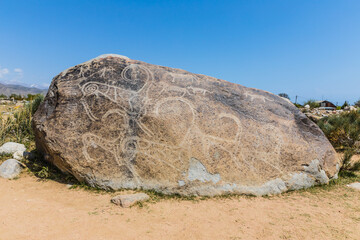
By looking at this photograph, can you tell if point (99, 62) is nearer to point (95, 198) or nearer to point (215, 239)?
point (95, 198)

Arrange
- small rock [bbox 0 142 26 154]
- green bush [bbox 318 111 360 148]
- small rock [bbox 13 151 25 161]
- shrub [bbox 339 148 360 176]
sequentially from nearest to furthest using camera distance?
small rock [bbox 13 151 25 161]
shrub [bbox 339 148 360 176]
small rock [bbox 0 142 26 154]
green bush [bbox 318 111 360 148]

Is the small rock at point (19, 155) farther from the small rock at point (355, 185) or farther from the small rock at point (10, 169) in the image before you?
the small rock at point (355, 185)

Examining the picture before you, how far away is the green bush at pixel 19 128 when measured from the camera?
7.46 meters

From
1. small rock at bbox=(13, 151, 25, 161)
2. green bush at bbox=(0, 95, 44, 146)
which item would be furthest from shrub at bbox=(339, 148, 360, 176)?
green bush at bbox=(0, 95, 44, 146)

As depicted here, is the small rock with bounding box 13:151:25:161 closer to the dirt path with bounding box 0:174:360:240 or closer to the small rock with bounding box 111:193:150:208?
the dirt path with bounding box 0:174:360:240

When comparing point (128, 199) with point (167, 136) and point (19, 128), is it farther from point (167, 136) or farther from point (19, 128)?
point (19, 128)

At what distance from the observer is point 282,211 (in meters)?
3.97

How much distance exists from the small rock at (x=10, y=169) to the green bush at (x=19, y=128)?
2253 millimetres

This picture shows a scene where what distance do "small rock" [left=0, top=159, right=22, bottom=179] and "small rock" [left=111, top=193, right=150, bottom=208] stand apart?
9.08ft

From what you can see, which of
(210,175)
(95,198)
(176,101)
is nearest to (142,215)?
(95,198)

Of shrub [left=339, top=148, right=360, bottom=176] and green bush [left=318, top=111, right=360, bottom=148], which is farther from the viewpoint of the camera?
green bush [left=318, top=111, right=360, bottom=148]

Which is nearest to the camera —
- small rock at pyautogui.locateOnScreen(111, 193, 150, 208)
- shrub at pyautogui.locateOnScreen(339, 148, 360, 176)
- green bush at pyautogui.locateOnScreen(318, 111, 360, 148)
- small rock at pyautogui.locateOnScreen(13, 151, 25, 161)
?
small rock at pyautogui.locateOnScreen(111, 193, 150, 208)

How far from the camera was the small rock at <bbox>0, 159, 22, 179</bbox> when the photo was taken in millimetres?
5098

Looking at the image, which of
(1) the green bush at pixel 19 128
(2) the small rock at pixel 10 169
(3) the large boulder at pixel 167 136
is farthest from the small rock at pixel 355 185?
(1) the green bush at pixel 19 128
